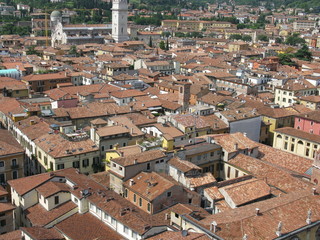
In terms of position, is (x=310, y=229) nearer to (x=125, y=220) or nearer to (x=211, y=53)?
(x=125, y=220)

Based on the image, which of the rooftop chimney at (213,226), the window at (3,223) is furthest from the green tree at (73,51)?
the rooftop chimney at (213,226)

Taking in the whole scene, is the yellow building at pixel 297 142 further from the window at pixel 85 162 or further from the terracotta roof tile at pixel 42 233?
the terracotta roof tile at pixel 42 233

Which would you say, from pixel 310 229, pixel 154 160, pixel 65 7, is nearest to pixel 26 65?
pixel 154 160

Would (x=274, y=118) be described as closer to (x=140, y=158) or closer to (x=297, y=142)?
(x=297, y=142)

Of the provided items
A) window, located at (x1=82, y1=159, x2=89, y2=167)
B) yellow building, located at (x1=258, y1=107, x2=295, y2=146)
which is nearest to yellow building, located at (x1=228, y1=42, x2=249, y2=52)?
yellow building, located at (x1=258, y1=107, x2=295, y2=146)

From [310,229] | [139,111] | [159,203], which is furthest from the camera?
[139,111]

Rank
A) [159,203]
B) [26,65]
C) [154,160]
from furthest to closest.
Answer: [26,65]
[154,160]
[159,203]

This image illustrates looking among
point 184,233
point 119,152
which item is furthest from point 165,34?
point 184,233
